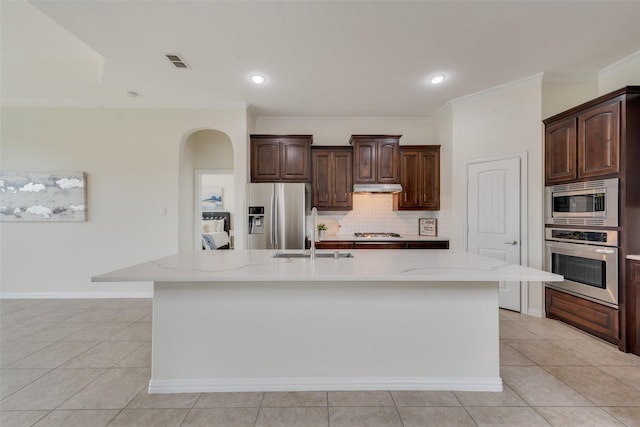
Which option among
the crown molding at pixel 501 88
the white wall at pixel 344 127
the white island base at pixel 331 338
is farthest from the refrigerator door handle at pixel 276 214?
the crown molding at pixel 501 88

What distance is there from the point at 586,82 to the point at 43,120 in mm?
7241

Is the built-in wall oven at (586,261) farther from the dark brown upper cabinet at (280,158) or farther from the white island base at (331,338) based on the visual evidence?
the dark brown upper cabinet at (280,158)

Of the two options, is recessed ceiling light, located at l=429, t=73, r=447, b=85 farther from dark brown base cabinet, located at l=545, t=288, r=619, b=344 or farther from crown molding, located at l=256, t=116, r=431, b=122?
dark brown base cabinet, located at l=545, t=288, r=619, b=344

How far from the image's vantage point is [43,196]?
4.01 meters

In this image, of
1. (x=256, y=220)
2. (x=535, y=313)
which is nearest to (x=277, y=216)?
(x=256, y=220)

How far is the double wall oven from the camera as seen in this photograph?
2584 mm

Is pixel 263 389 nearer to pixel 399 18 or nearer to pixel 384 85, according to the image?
pixel 399 18

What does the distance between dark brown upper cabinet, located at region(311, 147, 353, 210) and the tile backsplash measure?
0.35m

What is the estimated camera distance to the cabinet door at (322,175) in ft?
14.8

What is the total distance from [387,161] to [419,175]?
0.59m

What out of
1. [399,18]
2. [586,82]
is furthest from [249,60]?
[586,82]

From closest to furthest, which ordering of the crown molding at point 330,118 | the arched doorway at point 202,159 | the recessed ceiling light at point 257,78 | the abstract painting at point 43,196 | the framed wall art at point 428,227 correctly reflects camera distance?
the recessed ceiling light at point 257,78, the abstract painting at point 43,196, the framed wall art at point 428,227, the crown molding at point 330,118, the arched doorway at point 202,159

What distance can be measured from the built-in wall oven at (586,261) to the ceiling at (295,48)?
187cm

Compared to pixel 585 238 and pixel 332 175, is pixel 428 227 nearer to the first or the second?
pixel 332 175
